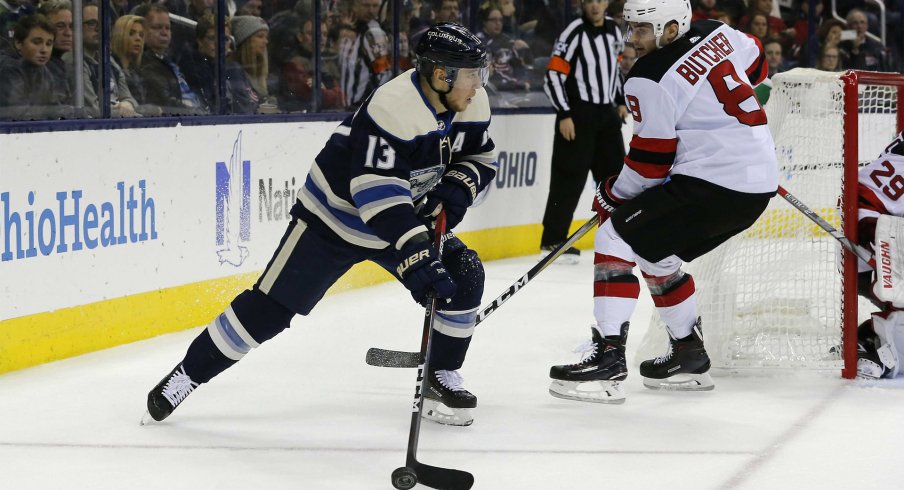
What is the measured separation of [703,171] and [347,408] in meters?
1.10

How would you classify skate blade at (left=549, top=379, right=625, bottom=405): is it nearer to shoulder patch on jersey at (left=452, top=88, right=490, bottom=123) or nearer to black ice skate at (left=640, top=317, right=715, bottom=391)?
black ice skate at (left=640, top=317, right=715, bottom=391)

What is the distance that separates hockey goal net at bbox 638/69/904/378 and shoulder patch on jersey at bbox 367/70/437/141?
1327 mm

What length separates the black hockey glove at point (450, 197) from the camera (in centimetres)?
307

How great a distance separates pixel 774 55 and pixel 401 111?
17.3 feet

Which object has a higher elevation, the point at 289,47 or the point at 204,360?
the point at 289,47

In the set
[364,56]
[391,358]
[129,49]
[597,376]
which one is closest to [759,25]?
[364,56]

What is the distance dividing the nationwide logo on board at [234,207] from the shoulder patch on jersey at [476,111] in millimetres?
1726

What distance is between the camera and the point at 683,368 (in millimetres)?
3613

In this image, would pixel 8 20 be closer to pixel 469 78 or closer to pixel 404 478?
pixel 469 78

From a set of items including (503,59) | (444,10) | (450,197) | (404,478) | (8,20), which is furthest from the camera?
(503,59)

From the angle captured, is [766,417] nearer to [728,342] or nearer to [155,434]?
[728,342]

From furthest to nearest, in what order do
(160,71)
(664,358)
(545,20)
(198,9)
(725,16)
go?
1. (725,16)
2. (545,20)
3. (198,9)
4. (160,71)
5. (664,358)

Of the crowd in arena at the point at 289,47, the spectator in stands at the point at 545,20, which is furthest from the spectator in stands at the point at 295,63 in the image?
the spectator in stands at the point at 545,20

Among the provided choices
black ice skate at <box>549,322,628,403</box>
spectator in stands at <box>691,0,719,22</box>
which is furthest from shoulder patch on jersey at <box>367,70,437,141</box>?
spectator in stands at <box>691,0,719,22</box>
